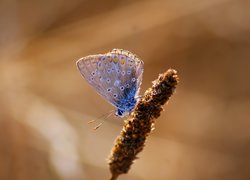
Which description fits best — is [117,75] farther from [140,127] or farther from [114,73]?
[140,127]

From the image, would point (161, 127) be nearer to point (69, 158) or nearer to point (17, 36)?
point (69, 158)

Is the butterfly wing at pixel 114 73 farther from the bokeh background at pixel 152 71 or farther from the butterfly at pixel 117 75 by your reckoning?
the bokeh background at pixel 152 71

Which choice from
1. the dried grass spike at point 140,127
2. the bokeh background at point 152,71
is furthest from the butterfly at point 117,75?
the bokeh background at point 152,71

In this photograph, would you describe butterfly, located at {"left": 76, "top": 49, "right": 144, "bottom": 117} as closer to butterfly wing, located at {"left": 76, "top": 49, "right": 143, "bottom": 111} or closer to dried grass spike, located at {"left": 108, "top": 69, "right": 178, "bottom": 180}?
butterfly wing, located at {"left": 76, "top": 49, "right": 143, "bottom": 111}

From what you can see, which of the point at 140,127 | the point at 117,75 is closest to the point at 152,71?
the point at 117,75

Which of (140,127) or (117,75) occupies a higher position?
(117,75)

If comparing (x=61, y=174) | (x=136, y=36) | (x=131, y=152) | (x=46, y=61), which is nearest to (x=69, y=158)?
(x=61, y=174)
